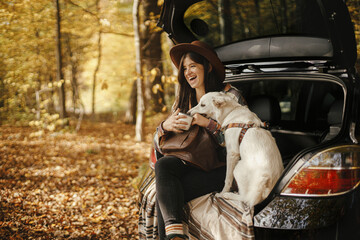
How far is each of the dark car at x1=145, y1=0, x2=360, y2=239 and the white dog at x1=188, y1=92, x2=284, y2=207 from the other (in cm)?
8

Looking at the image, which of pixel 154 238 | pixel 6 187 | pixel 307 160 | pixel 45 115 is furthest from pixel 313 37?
pixel 45 115

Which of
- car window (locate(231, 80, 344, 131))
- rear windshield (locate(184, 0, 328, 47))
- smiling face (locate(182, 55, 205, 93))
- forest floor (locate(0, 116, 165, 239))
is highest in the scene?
rear windshield (locate(184, 0, 328, 47))

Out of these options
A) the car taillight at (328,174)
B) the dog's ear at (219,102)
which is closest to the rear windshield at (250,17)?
the dog's ear at (219,102)

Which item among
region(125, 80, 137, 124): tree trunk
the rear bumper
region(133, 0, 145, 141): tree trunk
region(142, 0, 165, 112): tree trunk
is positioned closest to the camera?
the rear bumper

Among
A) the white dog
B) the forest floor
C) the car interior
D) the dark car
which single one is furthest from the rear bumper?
the forest floor

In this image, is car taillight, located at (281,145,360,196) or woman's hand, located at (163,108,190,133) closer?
car taillight, located at (281,145,360,196)

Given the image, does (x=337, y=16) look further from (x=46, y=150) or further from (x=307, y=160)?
(x=46, y=150)

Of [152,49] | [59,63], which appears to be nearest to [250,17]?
[152,49]

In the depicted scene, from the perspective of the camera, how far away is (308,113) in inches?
138

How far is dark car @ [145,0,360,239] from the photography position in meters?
1.61

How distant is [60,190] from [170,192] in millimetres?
3007

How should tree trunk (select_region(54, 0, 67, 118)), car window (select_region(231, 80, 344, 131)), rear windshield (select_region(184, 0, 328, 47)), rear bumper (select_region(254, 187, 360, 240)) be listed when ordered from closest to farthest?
rear bumper (select_region(254, 187, 360, 240)), car window (select_region(231, 80, 344, 131)), tree trunk (select_region(54, 0, 67, 118)), rear windshield (select_region(184, 0, 328, 47))

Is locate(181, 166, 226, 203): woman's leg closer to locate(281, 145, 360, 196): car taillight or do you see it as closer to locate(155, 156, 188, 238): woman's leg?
locate(155, 156, 188, 238): woman's leg

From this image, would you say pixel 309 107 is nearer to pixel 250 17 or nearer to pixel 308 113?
pixel 308 113
